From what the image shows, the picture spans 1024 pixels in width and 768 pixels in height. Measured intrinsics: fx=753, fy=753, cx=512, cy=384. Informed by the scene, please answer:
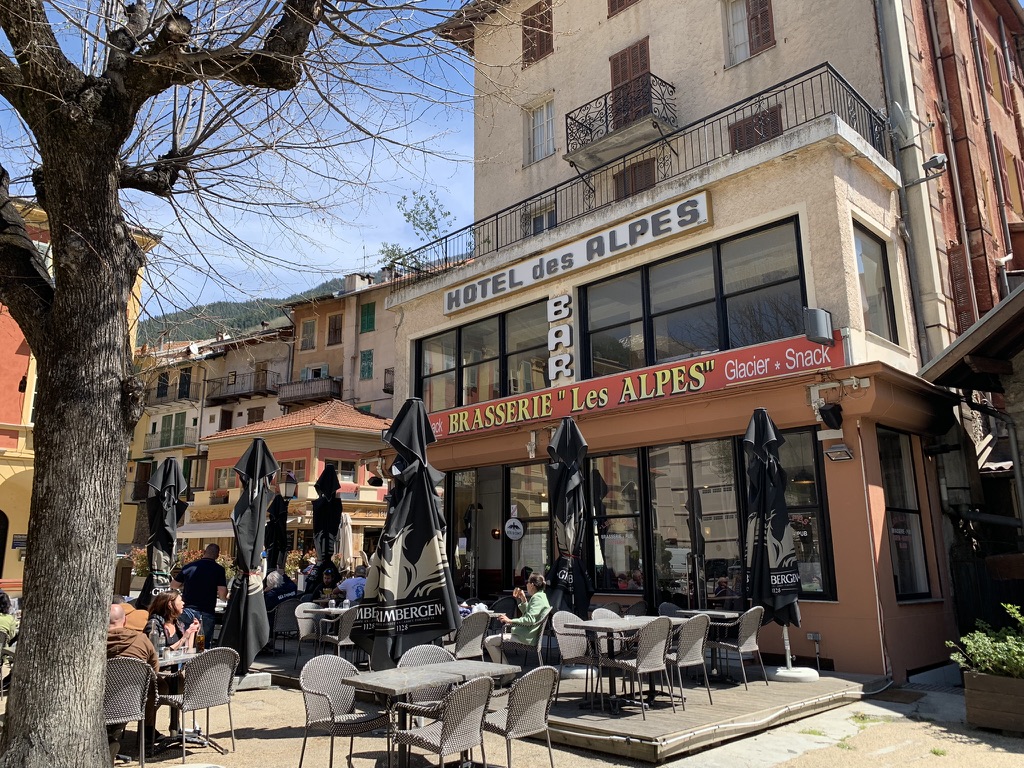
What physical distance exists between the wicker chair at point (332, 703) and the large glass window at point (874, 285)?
902 centimetres

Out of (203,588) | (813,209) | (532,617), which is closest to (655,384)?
(813,209)

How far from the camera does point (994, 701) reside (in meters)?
7.31

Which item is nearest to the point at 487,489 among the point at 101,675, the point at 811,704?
the point at 811,704

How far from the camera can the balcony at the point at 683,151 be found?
12773 mm

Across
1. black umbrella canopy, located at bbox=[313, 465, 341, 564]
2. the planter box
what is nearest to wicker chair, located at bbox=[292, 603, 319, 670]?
black umbrella canopy, located at bbox=[313, 465, 341, 564]

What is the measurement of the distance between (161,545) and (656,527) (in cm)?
846

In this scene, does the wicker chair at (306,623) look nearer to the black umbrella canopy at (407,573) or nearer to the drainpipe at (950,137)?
the black umbrella canopy at (407,573)

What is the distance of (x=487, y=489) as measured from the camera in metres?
16.1

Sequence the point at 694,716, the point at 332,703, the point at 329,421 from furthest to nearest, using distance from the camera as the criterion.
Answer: the point at 329,421 < the point at 694,716 < the point at 332,703

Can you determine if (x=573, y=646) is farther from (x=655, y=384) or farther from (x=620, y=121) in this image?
(x=620, y=121)

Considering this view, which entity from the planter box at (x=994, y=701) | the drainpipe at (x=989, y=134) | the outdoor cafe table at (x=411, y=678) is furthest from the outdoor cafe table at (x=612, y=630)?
the drainpipe at (x=989, y=134)

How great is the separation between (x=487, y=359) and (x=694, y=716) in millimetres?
10136

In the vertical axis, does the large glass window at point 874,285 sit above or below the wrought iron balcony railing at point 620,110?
below

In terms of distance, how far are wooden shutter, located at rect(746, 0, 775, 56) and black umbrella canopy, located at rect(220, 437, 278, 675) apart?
12.6 m
